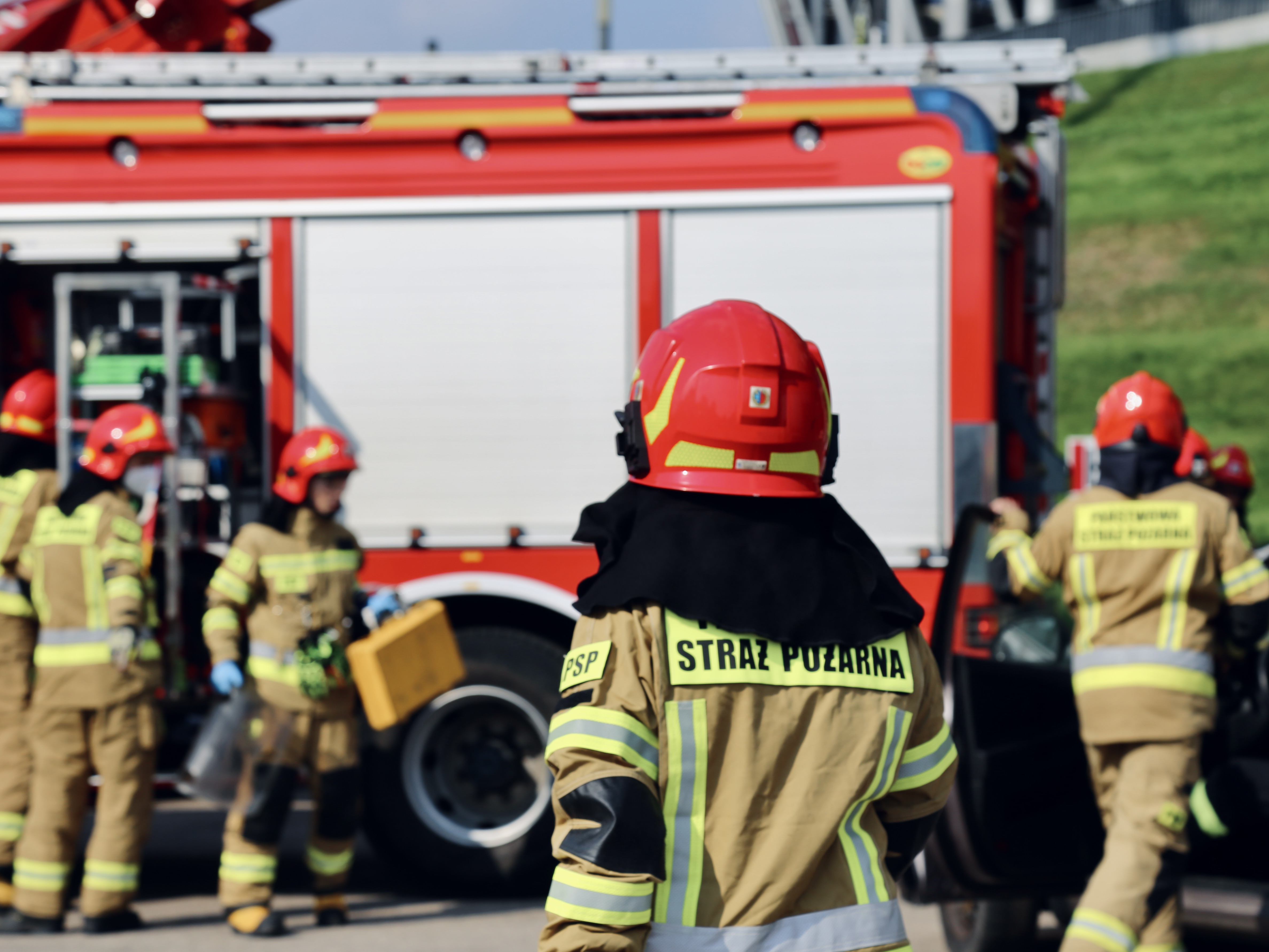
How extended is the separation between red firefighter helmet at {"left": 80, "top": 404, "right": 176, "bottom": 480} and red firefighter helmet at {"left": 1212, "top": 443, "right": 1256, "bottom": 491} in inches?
175

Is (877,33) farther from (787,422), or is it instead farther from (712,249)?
(787,422)

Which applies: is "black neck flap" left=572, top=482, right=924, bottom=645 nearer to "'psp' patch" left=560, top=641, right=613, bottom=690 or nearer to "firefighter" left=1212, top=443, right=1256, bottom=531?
"'psp' patch" left=560, top=641, right=613, bottom=690

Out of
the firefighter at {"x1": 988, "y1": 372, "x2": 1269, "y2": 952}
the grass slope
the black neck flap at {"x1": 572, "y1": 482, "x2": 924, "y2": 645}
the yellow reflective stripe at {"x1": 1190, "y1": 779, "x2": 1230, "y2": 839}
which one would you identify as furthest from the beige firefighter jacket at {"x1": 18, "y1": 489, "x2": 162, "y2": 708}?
the grass slope

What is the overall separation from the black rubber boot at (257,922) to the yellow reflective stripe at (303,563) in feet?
3.90

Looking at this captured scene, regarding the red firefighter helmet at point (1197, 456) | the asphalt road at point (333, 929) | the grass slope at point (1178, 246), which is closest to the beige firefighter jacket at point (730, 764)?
the asphalt road at point (333, 929)

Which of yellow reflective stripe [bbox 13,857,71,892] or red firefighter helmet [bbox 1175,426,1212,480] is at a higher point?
red firefighter helmet [bbox 1175,426,1212,480]

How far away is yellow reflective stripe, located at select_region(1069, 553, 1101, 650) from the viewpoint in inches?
167

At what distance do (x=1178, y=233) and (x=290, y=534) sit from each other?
876 inches

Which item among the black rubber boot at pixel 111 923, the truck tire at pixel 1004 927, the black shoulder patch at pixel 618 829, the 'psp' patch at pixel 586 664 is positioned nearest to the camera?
the black shoulder patch at pixel 618 829

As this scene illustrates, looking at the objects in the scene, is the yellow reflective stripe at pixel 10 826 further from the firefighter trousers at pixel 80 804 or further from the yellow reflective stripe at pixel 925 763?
the yellow reflective stripe at pixel 925 763

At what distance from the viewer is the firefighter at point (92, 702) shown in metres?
5.25

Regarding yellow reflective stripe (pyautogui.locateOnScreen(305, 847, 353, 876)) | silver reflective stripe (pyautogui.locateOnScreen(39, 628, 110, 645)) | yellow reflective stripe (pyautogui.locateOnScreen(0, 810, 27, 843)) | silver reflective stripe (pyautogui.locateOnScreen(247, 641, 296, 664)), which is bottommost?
yellow reflective stripe (pyautogui.locateOnScreen(305, 847, 353, 876))

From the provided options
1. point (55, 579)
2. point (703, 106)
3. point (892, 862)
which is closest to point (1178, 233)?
point (703, 106)

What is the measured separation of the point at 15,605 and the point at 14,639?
4.9 inches
